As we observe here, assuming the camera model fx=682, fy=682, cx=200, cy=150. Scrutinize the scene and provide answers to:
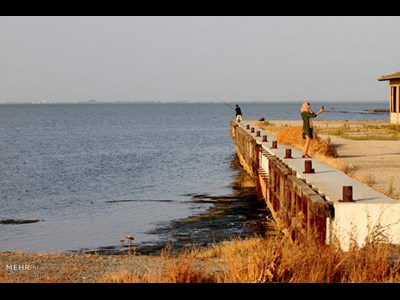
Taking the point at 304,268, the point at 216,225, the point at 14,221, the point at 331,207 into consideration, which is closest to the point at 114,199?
the point at 14,221

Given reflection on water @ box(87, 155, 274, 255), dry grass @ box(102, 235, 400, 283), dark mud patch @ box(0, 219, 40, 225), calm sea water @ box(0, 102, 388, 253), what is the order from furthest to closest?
dark mud patch @ box(0, 219, 40, 225)
calm sea water @ box(0, 102, 388, 253)
reflection on water @ box(87, 155, 274, 255)
dry grass @ box(102, 235, 400, 283)

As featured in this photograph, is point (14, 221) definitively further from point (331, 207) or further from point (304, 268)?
point (304, 268)

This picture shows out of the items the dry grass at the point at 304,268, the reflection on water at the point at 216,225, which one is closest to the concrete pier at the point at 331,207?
the dry grass at the point at 304,268

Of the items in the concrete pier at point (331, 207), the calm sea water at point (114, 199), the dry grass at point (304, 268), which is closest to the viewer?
the dry grass at point (304, 268)

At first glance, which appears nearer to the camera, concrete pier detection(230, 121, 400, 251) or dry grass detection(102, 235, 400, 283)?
dry grass detection(102, 235, 400, 283)

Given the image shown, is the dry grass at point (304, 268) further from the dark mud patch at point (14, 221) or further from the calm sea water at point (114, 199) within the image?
the dark mud patch at point (14, 221)

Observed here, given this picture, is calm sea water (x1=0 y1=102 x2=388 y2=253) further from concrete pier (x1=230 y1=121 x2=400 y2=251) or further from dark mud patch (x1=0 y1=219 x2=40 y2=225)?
concrete pier (x1=230 y1=121 x2=400 y2=251)

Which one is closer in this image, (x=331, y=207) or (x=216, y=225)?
(x=331, y=207)

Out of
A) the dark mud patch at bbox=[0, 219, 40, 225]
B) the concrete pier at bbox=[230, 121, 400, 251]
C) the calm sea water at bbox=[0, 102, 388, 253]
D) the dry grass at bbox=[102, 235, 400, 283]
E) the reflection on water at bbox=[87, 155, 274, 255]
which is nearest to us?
the dry grass at bbox=[102, 235, 400, 283]

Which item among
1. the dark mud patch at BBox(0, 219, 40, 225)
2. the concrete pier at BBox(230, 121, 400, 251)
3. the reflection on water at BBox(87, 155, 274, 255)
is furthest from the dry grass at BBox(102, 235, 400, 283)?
the dark mud patch at BBox(0, 219, 40, 225)

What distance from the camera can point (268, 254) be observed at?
8008 millimetres

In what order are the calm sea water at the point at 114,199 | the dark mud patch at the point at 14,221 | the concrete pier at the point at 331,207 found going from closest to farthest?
1. the concrete pier at the point at 331,207
2. the calm sea water at the point at 114,199
3. the dark mud patch at the point at 14,221
